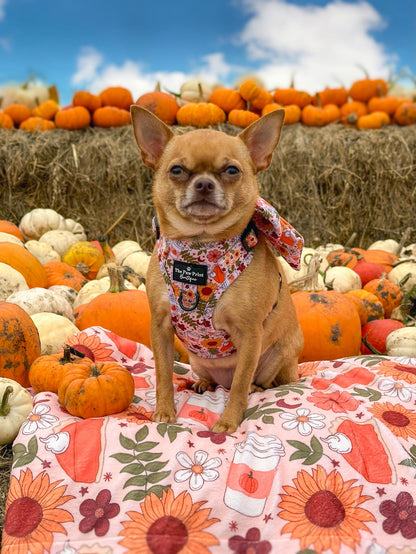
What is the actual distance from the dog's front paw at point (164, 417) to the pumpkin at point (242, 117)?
4703 millimetres

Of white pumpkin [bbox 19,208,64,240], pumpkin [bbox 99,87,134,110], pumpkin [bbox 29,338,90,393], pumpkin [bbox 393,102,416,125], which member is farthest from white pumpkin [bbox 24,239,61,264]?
pumpkin [bbox 393,102,416,125]

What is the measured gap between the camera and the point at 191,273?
2154mm

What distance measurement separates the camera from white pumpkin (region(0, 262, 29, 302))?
3343 millimetres

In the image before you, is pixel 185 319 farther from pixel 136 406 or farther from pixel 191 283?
pixel 136 406

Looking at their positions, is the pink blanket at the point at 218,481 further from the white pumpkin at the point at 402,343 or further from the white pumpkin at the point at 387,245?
the white pumpkin at the point at 387,245

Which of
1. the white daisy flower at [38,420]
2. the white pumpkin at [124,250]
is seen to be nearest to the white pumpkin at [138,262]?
the white pumpkin at [124,250]

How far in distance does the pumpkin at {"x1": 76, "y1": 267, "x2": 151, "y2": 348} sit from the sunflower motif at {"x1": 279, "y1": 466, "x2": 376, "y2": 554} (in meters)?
1.72

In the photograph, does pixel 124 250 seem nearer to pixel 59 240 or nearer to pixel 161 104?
pixel 59 240

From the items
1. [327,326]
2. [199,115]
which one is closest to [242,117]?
[199,115]

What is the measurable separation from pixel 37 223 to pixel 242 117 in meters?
2.81

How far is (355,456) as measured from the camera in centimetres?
198

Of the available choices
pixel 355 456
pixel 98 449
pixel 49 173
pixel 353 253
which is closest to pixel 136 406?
pixel 98 449

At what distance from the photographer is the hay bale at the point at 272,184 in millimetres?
5832

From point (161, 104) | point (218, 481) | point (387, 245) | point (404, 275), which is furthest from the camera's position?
point (161, 104)
